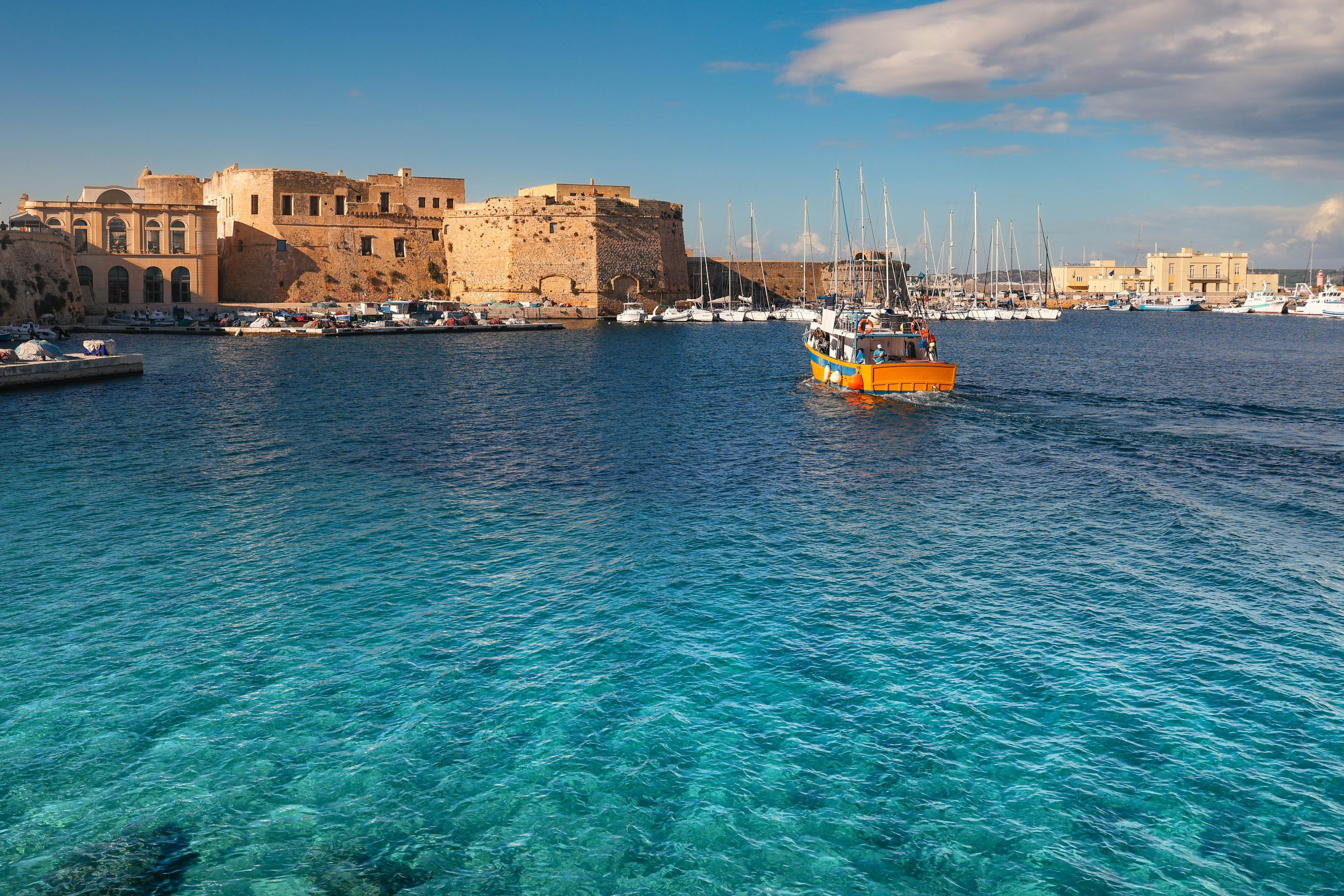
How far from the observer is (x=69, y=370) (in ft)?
99.6

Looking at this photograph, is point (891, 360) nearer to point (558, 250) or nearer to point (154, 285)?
point (558, 250)

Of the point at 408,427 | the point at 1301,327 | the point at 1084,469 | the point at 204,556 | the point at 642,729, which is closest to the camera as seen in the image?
the point at 642,729

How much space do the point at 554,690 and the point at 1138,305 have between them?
13452 centimetres

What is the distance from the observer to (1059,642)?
376 inches

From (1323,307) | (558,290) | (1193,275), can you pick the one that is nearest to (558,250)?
(558,290)

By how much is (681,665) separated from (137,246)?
189 ft

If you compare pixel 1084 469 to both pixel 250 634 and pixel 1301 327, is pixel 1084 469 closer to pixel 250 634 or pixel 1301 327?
pixel 250 634

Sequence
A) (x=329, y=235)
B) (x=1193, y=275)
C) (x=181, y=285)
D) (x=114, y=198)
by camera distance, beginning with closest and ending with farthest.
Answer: (x=114, y=198)
(x=181, y=285)
(x=329, y=235)
(x=1193, y=275)

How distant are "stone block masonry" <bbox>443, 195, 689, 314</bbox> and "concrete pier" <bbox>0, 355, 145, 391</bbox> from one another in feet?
106

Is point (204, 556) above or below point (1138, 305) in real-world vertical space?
below

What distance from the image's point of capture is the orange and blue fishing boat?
26.5m

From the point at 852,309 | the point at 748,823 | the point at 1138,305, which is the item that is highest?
the point at 1138,305

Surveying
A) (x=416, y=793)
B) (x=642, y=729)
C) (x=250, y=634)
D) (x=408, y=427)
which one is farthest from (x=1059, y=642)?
(x=408, y=427)

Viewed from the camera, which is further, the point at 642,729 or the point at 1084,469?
the point at 1084,469
